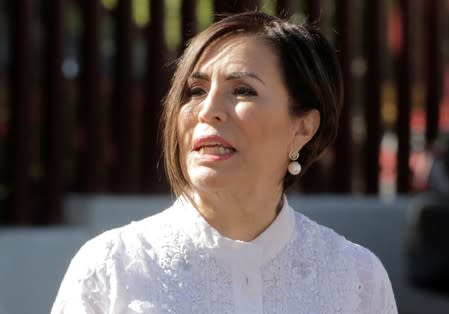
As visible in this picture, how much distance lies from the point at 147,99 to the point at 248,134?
4.76 metres

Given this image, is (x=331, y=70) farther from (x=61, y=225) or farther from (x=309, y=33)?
(x=61, y=225)

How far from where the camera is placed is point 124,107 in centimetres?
761

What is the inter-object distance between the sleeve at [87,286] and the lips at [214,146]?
33cm

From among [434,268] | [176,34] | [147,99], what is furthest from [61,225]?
[434,268]

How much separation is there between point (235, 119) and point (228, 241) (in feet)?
0.99

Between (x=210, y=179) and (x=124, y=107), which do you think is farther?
(x=124, y=107)

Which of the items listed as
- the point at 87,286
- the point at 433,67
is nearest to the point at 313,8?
the point at 433,67

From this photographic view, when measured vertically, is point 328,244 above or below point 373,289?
above

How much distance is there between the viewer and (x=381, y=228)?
8.68 metres

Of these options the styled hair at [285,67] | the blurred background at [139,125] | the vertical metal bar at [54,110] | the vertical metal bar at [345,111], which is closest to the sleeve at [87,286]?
the styled hair at [285,67]

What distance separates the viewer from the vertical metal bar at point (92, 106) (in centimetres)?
744

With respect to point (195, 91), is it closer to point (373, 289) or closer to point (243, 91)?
point (243, 91)

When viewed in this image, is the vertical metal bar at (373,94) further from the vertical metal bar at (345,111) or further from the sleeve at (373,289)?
the sleeve at (373,289)

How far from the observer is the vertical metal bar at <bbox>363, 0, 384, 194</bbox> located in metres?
8.68
